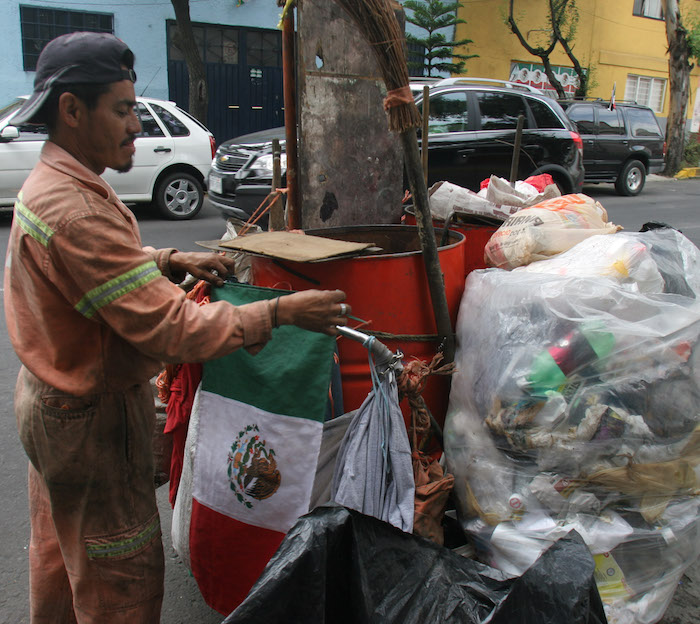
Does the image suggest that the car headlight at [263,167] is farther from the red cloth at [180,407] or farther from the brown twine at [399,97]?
the brown twine at [399,97]

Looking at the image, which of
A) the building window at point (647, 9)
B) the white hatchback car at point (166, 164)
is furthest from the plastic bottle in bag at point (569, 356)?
the building window at point (647, 9)

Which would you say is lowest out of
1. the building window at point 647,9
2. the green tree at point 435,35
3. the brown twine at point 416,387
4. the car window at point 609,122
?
the brown twine at point 416,387

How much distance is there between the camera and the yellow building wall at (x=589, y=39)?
61.9ft

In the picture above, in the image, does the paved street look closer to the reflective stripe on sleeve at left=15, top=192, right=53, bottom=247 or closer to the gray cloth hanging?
the gray cloth hanging

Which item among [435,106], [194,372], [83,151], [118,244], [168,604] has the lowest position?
[168,604]

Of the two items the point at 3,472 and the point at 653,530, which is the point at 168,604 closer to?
the point at 3,472

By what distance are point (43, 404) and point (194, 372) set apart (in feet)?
1.82

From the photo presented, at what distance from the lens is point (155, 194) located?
9.38 meters

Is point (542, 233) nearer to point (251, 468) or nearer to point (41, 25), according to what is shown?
point (251, 468)

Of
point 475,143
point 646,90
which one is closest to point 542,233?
point 475,143

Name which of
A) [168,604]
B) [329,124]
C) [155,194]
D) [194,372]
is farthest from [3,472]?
[155,194]

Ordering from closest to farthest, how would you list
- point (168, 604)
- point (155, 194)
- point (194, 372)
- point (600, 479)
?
point (600, 479) < point (194, 372) < point (168, 604) < point (155, 194)

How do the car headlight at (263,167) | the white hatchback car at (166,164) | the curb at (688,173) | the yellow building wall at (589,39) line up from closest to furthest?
the car headlight at (263,167) < the white hatchback car at (166,164) < the curb at (688,173) < the yellow building wall at (589,39)

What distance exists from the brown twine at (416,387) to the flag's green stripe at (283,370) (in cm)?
23
